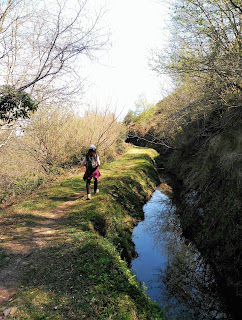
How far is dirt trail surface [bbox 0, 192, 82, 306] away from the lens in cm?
364

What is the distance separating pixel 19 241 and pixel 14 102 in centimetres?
347

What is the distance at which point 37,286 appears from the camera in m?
3.48

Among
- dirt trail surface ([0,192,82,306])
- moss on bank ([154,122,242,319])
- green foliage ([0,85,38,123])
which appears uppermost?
green foliage ([0,85,38,123])

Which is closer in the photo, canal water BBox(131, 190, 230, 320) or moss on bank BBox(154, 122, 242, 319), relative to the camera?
canal water BBox(131, 190, 230, 320)

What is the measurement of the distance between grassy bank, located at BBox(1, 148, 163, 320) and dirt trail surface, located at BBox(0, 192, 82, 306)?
2 centimetres

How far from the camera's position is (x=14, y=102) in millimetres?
5645

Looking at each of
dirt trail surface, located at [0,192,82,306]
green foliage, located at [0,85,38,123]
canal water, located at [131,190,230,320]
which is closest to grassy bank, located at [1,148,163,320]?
dirt trail surface, located at [0,192,82,306]

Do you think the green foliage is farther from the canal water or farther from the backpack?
the canal water

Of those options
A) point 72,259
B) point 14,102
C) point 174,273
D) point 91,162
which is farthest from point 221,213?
point 14,102

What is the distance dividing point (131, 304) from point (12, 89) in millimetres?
5517

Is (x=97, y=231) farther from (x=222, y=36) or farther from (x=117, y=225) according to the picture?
(x=222, y=36)

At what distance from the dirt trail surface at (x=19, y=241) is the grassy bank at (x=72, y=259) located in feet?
0.06

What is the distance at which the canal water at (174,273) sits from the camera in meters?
4.85

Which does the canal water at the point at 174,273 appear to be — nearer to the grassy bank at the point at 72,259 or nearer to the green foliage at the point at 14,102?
the grassy bank at the point at 72,259
